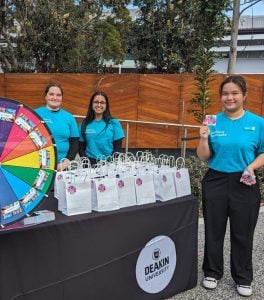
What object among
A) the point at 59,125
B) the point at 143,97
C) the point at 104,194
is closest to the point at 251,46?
the point at 143,97

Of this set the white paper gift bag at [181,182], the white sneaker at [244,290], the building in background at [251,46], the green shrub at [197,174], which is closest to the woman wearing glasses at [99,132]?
the white paper gift bag at [181,182]

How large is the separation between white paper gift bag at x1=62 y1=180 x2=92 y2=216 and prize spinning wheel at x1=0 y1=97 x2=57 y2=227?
1.01 ft

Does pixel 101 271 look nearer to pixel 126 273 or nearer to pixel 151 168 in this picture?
pixel 126 273

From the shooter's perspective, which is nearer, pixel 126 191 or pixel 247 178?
pixel 126 191

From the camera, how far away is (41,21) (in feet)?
43.3

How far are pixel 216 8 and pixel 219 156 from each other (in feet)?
27.4

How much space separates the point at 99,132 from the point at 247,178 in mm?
1434

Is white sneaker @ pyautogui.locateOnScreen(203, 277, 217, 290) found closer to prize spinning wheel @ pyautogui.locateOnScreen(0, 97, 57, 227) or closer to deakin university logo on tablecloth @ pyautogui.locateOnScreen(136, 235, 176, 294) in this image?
deakin university logo on tablecloth @ pyautogui.locateOnScreen(136, 235, 176, 294)

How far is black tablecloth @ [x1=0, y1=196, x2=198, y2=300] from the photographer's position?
7.40 feet

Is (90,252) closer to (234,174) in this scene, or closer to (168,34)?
(234,174)

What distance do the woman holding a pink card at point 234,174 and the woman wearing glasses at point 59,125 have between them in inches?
45.0

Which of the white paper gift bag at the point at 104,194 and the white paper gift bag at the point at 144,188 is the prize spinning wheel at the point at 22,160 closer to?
the white paper gift bag at the point at 104,194

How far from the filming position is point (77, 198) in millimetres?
2537

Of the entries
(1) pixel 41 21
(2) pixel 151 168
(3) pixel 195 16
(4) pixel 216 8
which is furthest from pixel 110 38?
(2) pixel 151 168
